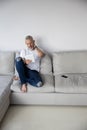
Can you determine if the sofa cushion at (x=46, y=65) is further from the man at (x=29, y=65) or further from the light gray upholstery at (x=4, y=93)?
the light gray upholstery at (x=4, y=93)

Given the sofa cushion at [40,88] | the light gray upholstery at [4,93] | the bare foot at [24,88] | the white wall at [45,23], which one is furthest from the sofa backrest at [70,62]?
the light gray upholstery at [4,93]

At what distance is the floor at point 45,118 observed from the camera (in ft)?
8.62

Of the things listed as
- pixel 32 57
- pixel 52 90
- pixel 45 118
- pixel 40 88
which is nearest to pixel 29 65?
pixel 32 57

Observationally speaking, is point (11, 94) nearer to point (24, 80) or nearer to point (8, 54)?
point (24, 80)

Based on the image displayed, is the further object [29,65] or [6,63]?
[6,63]

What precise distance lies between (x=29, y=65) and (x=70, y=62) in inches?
29.5

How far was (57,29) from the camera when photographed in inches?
151

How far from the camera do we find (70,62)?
362 centimetres

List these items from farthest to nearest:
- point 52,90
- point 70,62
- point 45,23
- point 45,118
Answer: point 45,23, point 70,62, point 52,90, point 45,118

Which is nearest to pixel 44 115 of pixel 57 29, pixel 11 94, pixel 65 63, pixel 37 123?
pixel 37 123

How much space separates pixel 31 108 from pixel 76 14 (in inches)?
76.0

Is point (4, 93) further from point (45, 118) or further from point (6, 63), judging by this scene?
point (6, 63)

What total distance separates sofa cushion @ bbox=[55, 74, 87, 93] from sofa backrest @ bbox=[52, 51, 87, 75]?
0.29m

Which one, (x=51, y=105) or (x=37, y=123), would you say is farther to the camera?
(x=51, y=105)
